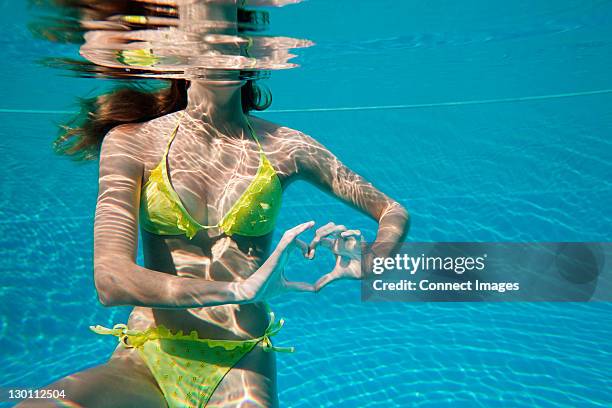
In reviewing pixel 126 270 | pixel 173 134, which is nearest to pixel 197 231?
pixel 126 270

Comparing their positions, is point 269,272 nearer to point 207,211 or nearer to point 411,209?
point 207,211

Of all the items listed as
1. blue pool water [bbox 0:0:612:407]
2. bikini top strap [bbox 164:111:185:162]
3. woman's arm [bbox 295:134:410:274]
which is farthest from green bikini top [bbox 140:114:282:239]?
blue pool water [bbox 0:0:612:407]

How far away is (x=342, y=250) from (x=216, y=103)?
1.20m

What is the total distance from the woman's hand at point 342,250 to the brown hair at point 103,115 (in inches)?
51.5

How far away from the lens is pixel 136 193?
2602 millimetres

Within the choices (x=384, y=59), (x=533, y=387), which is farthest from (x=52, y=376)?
(x=384, y=59)

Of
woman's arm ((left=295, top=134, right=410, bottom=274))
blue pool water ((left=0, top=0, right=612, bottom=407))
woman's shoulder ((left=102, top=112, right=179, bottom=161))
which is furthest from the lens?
blue pool water ((left=0, top=0, right=612, bottom=407))

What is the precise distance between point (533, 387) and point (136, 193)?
551cm

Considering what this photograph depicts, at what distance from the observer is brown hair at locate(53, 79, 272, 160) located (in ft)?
9.69

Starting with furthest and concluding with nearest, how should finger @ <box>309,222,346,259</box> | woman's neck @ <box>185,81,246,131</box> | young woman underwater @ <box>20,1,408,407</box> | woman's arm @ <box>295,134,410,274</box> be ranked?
woman's arm @ <box>295,134,410,274</box>
woman's neck @ <box>185,81,246,131</box>
finger @ <box>309,222,346,259</box>
young woman underwater @ <box>20,1,408,407</box>

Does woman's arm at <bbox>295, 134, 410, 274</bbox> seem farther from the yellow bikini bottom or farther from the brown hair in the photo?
the yellow bikini bottom

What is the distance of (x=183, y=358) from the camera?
9.23ft

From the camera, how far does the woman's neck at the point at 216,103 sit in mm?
2877

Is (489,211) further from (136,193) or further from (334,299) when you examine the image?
(136,193)
